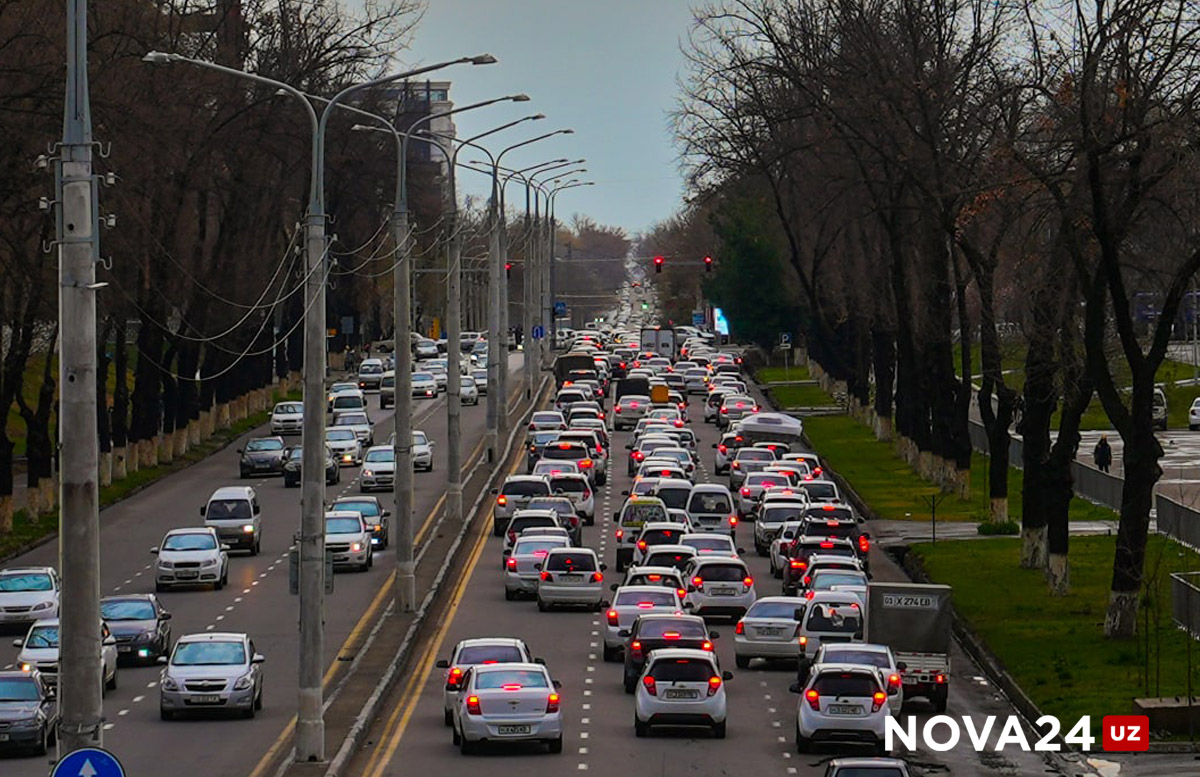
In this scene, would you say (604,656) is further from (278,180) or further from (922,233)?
(278,180)

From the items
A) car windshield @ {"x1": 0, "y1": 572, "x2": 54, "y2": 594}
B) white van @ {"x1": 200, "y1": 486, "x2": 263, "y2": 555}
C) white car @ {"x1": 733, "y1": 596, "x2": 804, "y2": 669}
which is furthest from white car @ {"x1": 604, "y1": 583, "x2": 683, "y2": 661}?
white van @ {"x1": 200, "y1": 486, "x2": 263, "y2": 555}

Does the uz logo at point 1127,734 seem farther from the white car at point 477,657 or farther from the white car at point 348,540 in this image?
the white car at point 348,540

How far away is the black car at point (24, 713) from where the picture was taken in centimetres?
3144

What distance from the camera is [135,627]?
133 ft

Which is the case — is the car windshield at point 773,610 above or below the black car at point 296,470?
above

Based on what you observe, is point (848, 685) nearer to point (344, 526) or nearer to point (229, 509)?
point (344, 526)

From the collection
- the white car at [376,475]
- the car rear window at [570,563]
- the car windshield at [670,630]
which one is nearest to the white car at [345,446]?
the white car at [376,475]

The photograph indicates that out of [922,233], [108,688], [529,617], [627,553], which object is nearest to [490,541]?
[627,553]

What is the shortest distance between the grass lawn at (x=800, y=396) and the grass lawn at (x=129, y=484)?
26.6m

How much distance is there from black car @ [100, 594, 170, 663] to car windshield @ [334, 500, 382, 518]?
1616 centimetres

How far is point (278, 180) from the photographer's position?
98.9 m

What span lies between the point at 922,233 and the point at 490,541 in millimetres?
19307

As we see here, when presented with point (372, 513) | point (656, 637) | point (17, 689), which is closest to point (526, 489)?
point (372, 513)

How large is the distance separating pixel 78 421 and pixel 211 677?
15939 mm
